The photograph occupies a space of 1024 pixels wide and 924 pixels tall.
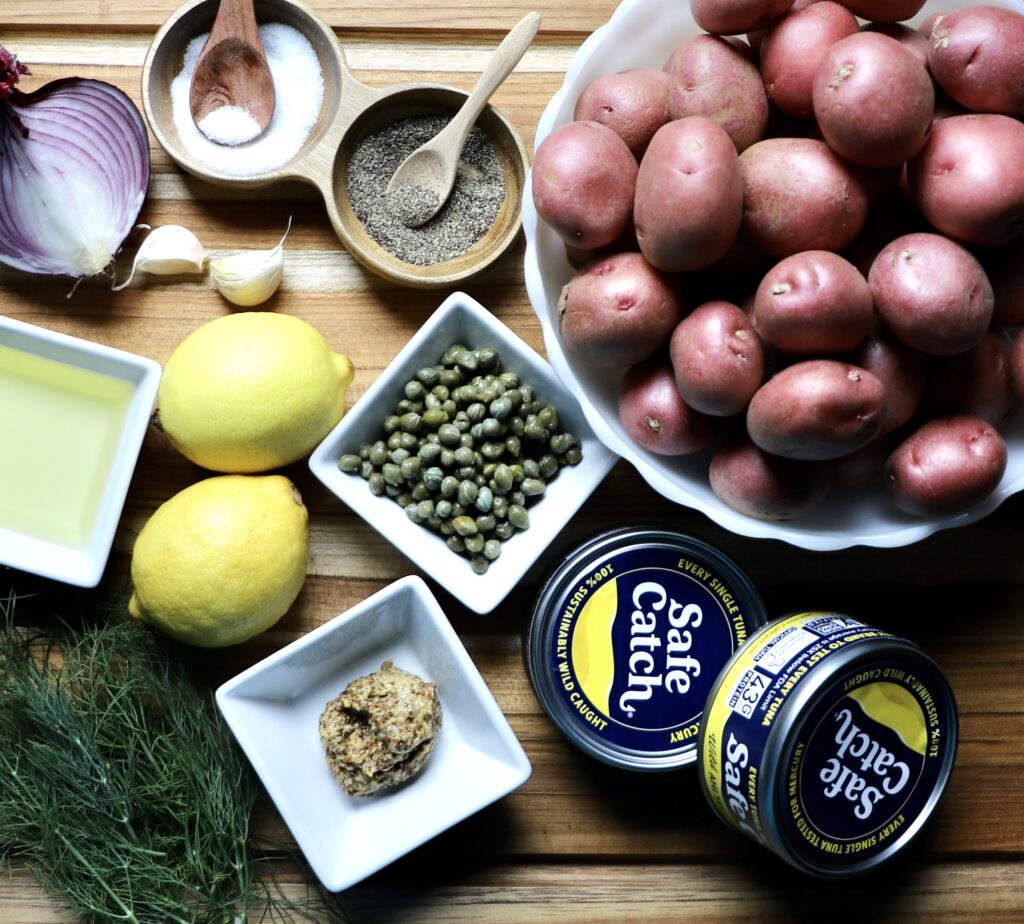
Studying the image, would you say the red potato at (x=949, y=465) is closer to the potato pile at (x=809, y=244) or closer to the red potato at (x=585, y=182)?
the potato pile at (x=809, y=244)

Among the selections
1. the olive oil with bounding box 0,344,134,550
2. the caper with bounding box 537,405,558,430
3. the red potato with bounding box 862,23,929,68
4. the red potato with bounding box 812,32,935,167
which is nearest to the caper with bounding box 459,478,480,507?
the caper with bounding box 537,405,558,430

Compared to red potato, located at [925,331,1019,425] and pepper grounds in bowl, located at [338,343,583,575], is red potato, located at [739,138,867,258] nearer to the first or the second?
red potato, located at [925,331,1019,425]

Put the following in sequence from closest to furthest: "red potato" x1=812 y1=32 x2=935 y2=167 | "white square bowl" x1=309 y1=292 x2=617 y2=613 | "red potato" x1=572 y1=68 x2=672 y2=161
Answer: "red potato" x1=812 y1=32 x2=935 y2=167, "red potato" x1=572 y1=68 x2=672 y2=161, "white square bowl" x1=309 y1=292 x2=617 y2=613

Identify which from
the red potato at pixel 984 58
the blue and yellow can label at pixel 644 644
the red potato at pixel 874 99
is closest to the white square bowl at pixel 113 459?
the blue and yellow can label at pixel 644 644

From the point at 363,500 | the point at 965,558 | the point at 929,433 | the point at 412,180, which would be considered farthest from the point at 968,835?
the point at 412,180

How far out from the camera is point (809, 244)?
0.86 meters

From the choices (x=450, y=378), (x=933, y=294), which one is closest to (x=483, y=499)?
(x=450, y=378)

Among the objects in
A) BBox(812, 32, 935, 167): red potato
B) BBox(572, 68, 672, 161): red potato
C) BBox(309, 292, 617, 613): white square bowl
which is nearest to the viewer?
BBox(812, 32, 935, 167): red potato

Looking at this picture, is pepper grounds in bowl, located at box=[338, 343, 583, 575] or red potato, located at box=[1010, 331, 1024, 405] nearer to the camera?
red potato, located at box=[1010, 331, 1024, 405]

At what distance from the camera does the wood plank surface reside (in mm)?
1116

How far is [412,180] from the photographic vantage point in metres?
1.12

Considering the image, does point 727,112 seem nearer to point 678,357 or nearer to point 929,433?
point 678,357

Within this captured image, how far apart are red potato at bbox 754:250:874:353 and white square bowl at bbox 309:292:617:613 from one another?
259 mm

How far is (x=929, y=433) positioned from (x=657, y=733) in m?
0.42
